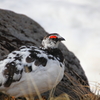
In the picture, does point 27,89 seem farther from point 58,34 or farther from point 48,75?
point 58,34

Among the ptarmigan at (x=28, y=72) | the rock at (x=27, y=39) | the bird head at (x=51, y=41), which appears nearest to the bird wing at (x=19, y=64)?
the ptarmigan at (x=28, y=72)

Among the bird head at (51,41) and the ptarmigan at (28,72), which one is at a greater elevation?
the bird head at (51,41)

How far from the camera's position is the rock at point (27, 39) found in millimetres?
6946

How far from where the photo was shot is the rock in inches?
273

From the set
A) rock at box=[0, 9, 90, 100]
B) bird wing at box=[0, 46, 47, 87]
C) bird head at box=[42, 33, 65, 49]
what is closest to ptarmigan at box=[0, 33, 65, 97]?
bird wing at box=[0, 46, 47, 87]

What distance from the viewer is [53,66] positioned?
4711 millimetres

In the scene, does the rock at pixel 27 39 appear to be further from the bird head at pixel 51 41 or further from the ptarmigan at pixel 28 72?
the ptarmigan at pixel 28 72

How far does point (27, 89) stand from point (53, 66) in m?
0.63

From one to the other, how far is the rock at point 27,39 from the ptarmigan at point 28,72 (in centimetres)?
169

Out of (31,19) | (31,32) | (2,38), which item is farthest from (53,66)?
(31,19)

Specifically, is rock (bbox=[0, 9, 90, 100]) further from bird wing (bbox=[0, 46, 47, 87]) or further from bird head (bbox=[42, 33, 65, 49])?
bird wing (bbox=[0, 46, 47, 87])

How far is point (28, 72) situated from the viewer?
14.9 feet

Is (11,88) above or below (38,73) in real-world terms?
below

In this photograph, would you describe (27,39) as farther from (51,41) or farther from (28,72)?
(28,72)
